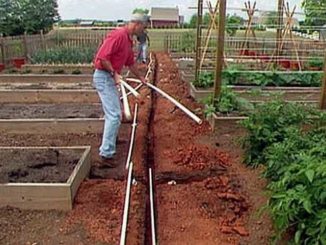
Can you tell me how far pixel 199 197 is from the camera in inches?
178

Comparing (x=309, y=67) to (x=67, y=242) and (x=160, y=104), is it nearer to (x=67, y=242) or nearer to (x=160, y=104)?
(x=160, y=104)

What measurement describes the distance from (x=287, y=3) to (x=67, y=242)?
10.8 metres

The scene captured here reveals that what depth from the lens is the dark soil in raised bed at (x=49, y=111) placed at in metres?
7.61

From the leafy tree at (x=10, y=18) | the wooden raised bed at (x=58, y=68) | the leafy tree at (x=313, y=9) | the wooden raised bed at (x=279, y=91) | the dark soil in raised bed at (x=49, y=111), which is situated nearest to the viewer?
the dark soil in raised bed at (x=49, y=111)

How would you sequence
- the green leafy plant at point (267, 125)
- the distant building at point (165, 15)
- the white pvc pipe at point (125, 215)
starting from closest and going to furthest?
1. the white pvc pipe at point (125, 215)
2. the green leafy plant at point (267, 125)
3. the distant building at point (165, 15)

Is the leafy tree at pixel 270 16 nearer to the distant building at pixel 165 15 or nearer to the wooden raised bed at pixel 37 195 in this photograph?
the wooden raised bed at pixel 37 195

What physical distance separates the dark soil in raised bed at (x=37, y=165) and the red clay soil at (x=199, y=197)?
990 mm

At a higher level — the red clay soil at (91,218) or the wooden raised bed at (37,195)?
the wooden raised bed at (37,195)

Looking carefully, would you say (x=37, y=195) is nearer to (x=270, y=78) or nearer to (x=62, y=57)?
(x=270, y=78)

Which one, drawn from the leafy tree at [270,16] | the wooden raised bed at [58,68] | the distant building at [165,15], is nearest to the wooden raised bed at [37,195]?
the leafy tree at [270,16]

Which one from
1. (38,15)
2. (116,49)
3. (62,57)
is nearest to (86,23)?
(38,15)

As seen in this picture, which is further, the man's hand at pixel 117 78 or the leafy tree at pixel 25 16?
the leafy tree at pixel 25 16

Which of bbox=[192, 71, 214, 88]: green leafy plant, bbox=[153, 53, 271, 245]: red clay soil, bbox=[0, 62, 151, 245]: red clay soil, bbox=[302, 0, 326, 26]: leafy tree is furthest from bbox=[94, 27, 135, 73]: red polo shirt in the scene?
bbox=[302, 0, 326, 26]: leafy tree

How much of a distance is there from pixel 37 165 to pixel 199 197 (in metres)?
1.74
